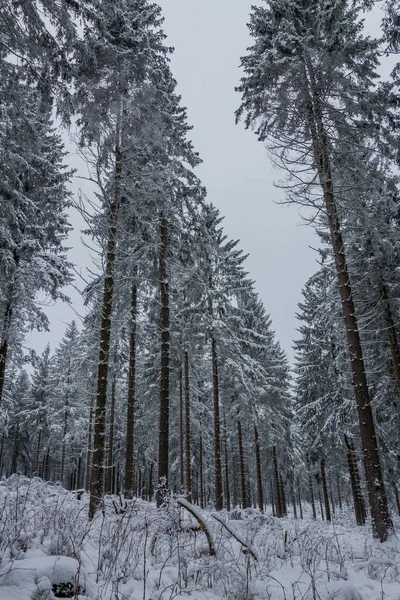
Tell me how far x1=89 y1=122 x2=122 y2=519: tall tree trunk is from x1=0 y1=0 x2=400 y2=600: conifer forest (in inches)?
2.1

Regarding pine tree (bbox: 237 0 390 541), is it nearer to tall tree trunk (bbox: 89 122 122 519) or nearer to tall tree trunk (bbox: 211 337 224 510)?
tall tree trunk (bbox: 89 122 122 519)

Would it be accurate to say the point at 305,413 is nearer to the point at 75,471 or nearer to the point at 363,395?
the point at 363,395

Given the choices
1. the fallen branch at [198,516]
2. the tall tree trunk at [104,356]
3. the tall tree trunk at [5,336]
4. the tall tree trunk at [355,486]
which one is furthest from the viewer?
the tall tree trunk at [355,486]

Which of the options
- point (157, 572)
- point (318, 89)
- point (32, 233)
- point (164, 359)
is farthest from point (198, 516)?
point (32, 233)

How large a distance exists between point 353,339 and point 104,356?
658 centimetres

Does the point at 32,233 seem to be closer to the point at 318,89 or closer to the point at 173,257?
the point at 173,257

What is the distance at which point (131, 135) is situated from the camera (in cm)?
1147

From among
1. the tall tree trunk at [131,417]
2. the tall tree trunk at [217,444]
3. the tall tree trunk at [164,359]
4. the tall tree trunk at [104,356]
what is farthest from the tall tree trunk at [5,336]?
the tall tree trunk at [217,444]

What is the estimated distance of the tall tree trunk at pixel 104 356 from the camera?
8.61 m

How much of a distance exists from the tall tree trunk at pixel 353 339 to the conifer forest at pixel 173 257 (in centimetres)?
5

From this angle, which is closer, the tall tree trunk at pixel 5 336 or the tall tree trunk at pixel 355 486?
the tall tree trunk at pixel 5 336

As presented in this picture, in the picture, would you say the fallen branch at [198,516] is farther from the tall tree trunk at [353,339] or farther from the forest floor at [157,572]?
the tall tree trunk at [353,339]

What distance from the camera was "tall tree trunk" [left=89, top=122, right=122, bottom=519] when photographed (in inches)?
339

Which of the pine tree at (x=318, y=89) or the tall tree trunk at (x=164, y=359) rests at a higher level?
the pine tree at (x=318, y=89)
